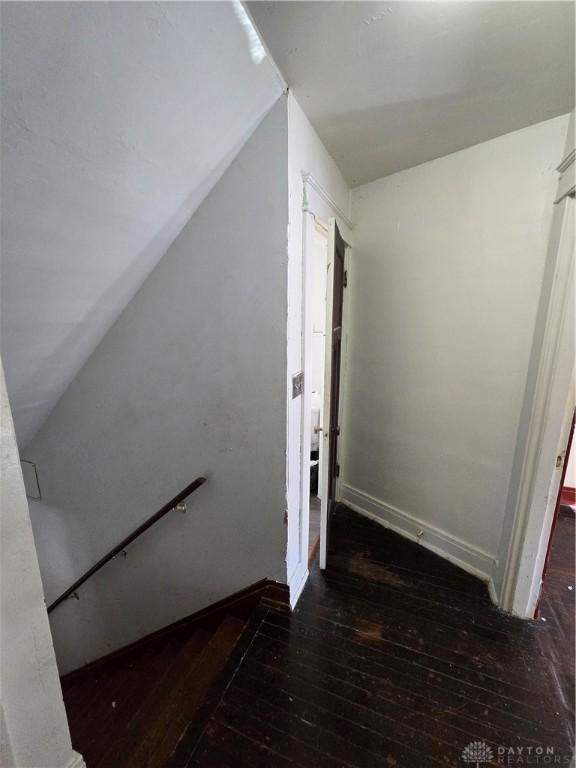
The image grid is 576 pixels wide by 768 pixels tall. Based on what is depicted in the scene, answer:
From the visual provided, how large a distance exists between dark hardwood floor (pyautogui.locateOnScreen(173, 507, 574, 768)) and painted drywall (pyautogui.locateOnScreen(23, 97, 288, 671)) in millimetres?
357

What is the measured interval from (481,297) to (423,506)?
51.3 inches

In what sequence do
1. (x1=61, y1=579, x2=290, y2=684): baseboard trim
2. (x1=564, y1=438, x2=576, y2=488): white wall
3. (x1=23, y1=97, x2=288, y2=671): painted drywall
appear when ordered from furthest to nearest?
(x1=564, y1=438, x2=576, y2=488): white wall, (x1=61, y1=579, x2=290, y2=684): baseboard trim, (x1=23, y1=97, x2=288, y2=671): painted drywall

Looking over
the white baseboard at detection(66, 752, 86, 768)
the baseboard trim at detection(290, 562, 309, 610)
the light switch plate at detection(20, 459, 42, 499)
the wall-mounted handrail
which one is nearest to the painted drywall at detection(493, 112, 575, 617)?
the baseboard trim at detection(290, 562, 309, 610)

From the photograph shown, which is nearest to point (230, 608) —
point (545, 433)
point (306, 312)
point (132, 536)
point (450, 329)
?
point (132, 536)

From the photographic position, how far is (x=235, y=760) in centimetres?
111

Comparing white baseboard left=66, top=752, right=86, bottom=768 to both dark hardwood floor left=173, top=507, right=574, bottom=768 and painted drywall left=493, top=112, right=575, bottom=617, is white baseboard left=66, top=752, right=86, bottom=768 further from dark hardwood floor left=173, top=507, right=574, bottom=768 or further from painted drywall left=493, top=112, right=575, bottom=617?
painted drywall left=493, top=112, right=575, bottom=617

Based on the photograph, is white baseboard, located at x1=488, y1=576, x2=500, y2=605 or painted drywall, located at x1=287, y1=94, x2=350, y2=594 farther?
white baseboard, located at x1=488, y1=576, x2=500, y2=605

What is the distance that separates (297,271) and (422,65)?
2.60 feet

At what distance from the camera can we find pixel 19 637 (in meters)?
0.72

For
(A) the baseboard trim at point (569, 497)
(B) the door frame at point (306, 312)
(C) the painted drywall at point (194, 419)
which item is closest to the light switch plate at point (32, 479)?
(C) the painted drywall at point (194, 419)

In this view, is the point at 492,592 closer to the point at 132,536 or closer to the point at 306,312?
the point at 306,312

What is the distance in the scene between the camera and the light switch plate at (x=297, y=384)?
152 cm

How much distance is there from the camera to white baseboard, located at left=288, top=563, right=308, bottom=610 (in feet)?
5.45

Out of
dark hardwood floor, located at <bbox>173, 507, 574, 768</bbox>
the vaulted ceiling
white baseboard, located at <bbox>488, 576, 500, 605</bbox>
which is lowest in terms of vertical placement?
dark hardwood floor, located at <bbox>173, 507, 574, 768</bbox>
